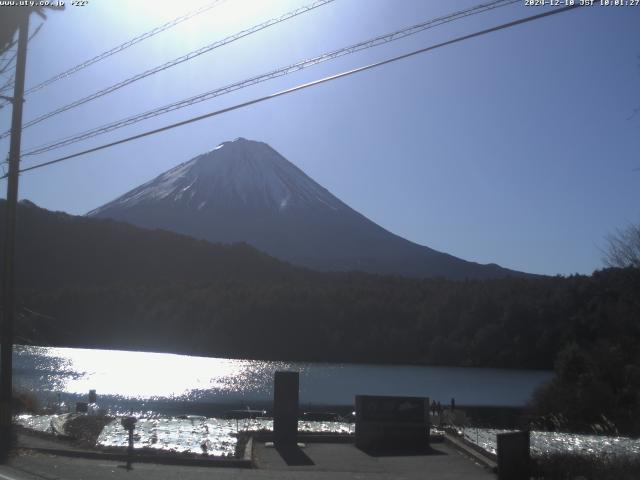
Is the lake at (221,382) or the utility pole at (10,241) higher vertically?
the utility pole at (10,241)

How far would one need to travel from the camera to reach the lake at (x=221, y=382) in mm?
47344

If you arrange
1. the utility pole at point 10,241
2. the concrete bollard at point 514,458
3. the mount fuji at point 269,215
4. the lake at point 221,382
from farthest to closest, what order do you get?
the mount fuji at point 269,215 → the lake at point 221,382 → the utility pole at point 10,241 → the concrete bollard at point 514,458

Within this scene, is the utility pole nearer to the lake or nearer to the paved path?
the paved path

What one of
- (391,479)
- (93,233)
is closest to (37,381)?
(391,479)

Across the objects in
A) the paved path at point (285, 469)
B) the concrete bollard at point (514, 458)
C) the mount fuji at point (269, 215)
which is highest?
the mount fuji at point (269, 215)

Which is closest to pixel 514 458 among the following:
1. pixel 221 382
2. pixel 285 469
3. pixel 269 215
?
pixel 285 469

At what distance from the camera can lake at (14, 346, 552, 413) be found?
4734 centimetres

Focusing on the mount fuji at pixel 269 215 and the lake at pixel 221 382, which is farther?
→ the mount fuji at pixel 269 215

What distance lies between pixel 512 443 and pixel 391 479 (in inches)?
78.3

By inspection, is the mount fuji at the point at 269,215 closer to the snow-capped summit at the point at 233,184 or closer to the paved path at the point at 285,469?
the snow-capped summit at the point at 233,184

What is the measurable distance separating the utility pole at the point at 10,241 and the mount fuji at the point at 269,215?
472 feet

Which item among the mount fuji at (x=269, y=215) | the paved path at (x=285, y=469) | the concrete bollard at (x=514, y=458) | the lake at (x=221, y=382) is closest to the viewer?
the concrete bollard at (x=514, y=458)

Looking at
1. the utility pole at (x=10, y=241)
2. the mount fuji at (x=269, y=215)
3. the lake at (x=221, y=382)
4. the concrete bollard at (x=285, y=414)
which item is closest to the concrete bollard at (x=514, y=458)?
the concrete bollard at (x=285, y=414)

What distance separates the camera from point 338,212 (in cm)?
18088
